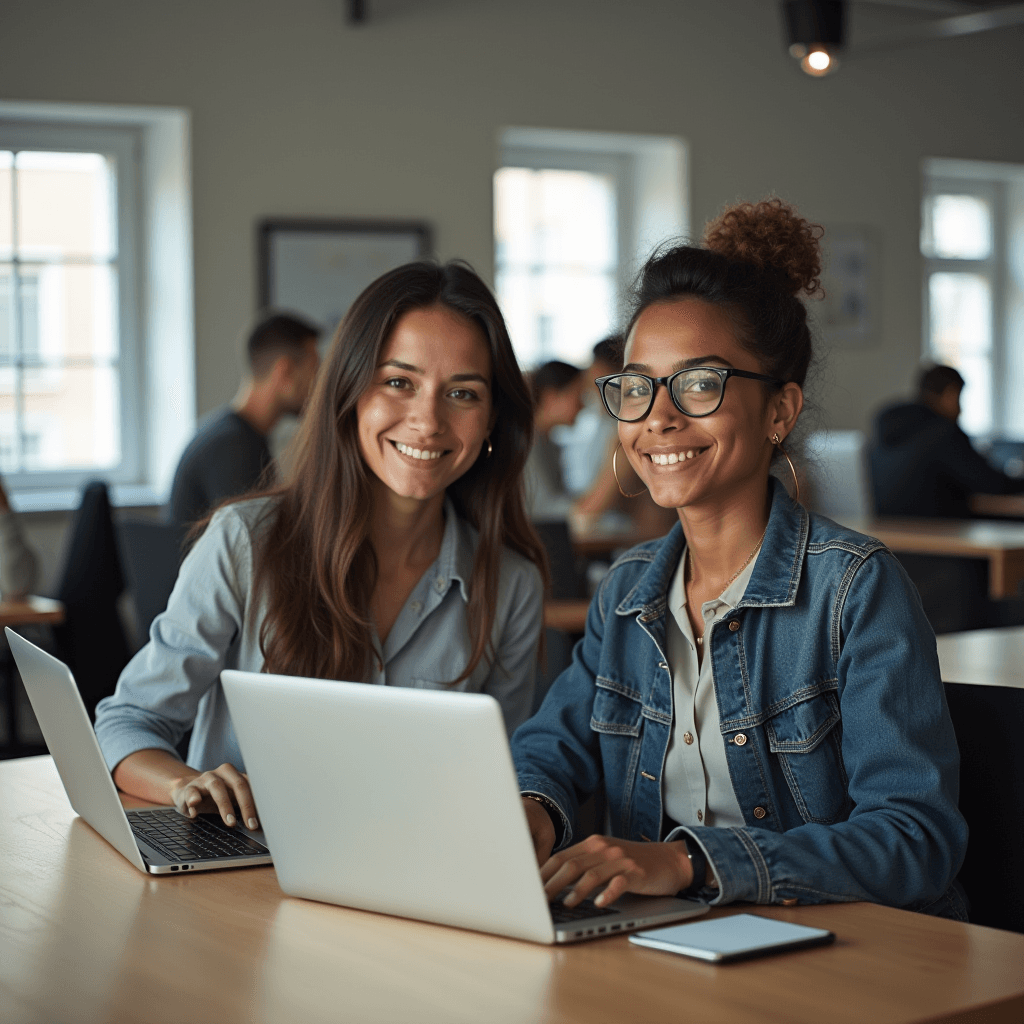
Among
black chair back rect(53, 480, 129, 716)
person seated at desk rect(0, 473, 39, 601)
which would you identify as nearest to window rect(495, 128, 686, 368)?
black chair back rect(53, 480, 129, 716)

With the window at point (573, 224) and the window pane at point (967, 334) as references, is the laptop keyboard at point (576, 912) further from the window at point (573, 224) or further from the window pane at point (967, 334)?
the window pane at point (967, 334)

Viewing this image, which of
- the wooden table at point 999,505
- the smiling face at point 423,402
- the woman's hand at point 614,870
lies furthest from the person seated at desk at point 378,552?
the wooden table at point 999,505

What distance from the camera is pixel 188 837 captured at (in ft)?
4.88

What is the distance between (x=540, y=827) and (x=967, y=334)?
812cm

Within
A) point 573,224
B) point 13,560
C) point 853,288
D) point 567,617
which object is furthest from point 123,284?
point 853,288

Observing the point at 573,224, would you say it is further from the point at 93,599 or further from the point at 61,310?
the point at 93,599

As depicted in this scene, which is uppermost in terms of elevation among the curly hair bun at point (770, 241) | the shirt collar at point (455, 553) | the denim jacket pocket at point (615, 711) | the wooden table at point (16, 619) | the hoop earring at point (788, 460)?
the curly hair bun at point (770, 241)

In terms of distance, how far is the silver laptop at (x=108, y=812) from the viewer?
55.0 inches

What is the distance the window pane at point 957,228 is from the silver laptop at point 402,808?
798cm

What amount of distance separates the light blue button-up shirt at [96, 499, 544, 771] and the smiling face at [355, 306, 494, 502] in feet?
0.48

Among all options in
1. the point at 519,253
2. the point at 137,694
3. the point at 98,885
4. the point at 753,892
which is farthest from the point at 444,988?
the point at 519,253

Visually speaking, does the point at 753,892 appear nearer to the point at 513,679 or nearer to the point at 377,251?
the point at 513,679

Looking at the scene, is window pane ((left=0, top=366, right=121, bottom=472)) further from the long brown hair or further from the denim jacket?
the denim jacket

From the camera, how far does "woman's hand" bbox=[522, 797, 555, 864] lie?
1.43 meters
